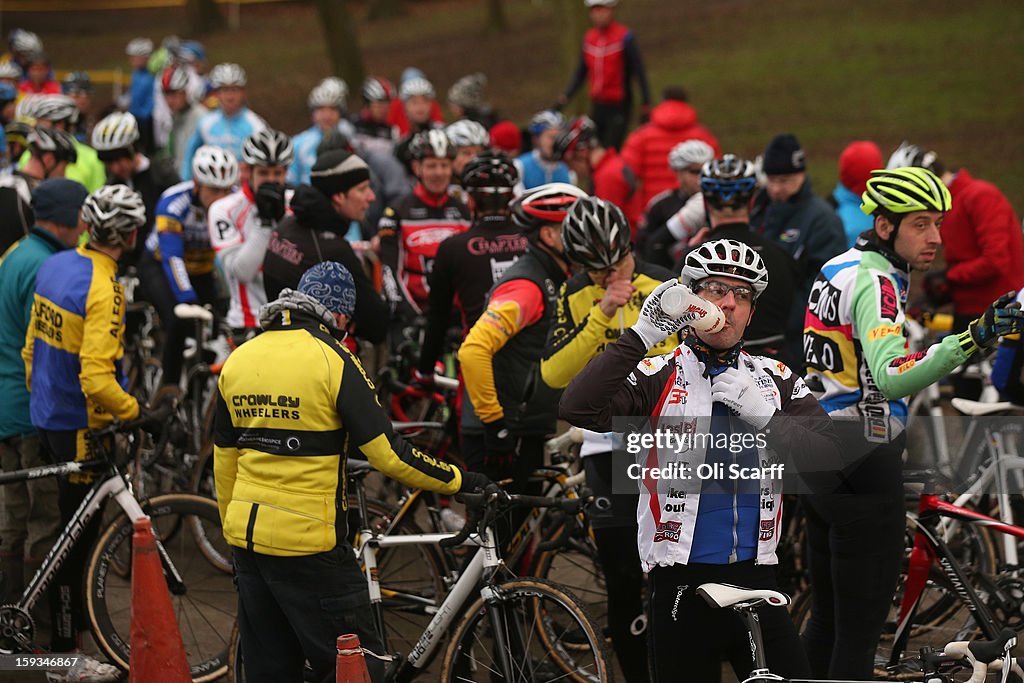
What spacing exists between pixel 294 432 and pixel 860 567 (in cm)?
238

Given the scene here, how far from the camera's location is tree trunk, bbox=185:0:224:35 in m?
35.7

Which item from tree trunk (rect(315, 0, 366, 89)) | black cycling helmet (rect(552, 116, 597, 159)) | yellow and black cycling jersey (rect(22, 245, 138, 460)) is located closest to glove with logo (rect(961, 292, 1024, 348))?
yellow and black cycling jersey (rect(22, 245, 138, 460))

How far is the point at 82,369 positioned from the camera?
6352 mm

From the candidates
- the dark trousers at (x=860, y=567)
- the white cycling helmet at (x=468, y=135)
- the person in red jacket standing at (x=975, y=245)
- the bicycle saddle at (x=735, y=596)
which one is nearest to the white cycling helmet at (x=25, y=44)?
the white cycling helmet at (x=468, y=135)

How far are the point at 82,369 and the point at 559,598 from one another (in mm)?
2775

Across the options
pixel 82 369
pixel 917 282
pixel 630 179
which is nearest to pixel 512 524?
pixel 82 369

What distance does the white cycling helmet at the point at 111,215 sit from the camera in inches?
256

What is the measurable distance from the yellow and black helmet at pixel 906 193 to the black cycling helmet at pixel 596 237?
102cm

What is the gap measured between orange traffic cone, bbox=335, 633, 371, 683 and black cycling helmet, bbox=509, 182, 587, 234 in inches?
88.9

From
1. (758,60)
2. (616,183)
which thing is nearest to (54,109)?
(616,183)

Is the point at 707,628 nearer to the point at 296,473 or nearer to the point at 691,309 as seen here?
the point at 691,309

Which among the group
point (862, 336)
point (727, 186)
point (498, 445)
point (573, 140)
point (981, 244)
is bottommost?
point (498, 445)

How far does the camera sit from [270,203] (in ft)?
26.3

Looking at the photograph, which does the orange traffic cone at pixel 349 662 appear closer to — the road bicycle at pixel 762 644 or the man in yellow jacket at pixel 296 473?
the man in yellow jacket at pixel 296 473
